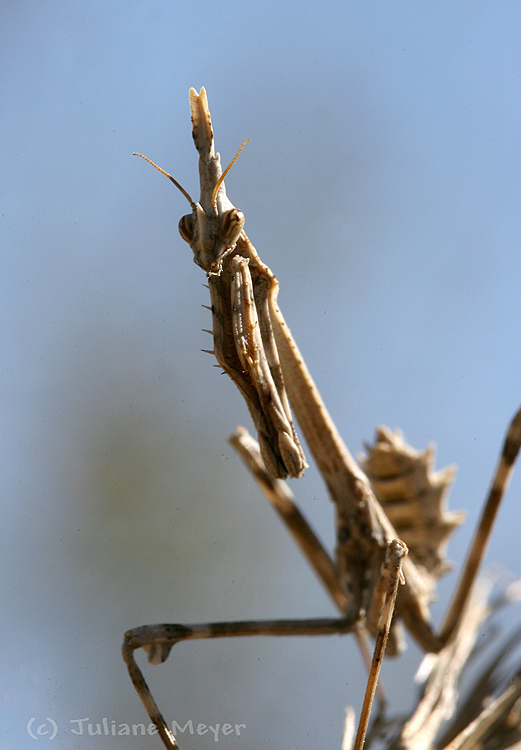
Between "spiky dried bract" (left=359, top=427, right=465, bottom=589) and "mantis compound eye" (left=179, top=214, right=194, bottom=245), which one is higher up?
"mantis compound eye" (left=179, top=214, right=194, bottom=245)

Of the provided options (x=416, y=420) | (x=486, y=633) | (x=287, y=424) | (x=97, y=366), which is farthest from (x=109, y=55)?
(x=486, y=633)

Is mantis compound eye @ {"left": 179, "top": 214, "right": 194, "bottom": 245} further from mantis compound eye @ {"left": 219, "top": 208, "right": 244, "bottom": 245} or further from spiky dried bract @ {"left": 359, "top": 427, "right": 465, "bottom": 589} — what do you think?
spiky dried bract @ {"left": 359, "top": 427, "right": 465, "bottom": 589}

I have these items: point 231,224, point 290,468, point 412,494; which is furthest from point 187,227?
point 412,494

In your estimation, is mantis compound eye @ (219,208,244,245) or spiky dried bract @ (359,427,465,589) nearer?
mantis compound eye @ (219,208,244,245)

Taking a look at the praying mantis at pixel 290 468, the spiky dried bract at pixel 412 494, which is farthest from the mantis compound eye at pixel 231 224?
the spiky dried bract at pixel 412 494

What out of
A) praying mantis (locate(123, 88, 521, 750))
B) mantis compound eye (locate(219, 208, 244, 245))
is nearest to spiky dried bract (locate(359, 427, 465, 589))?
praying mantis (locate(123, 88, 521, 750))

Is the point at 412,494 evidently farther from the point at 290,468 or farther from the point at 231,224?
the point at 231,224

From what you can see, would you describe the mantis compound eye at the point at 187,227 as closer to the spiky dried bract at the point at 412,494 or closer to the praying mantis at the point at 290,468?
the praying mantis at the point at 290,468

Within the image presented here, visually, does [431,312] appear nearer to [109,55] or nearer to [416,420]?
[416,420]
